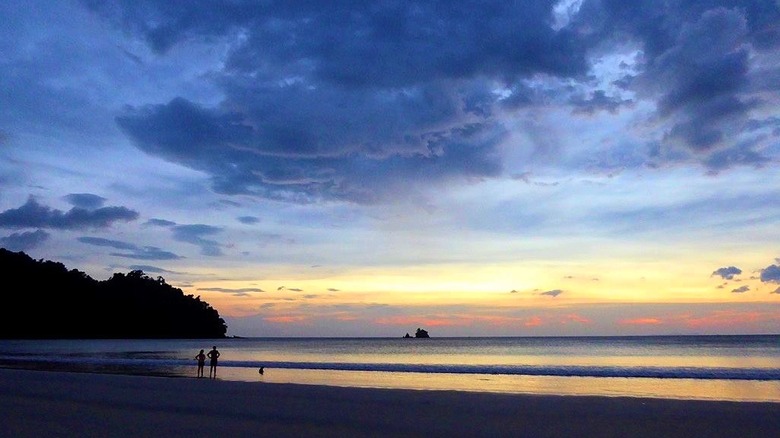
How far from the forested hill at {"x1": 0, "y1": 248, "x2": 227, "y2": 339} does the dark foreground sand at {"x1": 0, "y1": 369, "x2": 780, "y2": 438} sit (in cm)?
14386

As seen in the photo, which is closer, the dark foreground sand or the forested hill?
the dark foreground sand

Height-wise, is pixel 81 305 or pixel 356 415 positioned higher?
pixel 81 305

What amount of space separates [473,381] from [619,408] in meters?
14.8

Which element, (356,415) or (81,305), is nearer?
(356,415)

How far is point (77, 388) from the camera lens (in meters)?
22.5

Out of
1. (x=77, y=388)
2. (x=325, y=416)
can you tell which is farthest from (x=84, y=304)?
(x=325, y=416)

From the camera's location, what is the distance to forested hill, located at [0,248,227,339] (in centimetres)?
14275

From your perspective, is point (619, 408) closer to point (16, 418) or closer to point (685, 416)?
point (685, 416)

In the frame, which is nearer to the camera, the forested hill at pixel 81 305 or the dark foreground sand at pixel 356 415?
the dark foreground sand at pixel 356 415

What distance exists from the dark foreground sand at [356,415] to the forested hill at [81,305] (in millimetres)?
143860

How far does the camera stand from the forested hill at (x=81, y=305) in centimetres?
14275

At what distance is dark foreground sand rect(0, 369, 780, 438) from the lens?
12516 millimetres

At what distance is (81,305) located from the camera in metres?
159

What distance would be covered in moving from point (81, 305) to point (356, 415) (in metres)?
167
